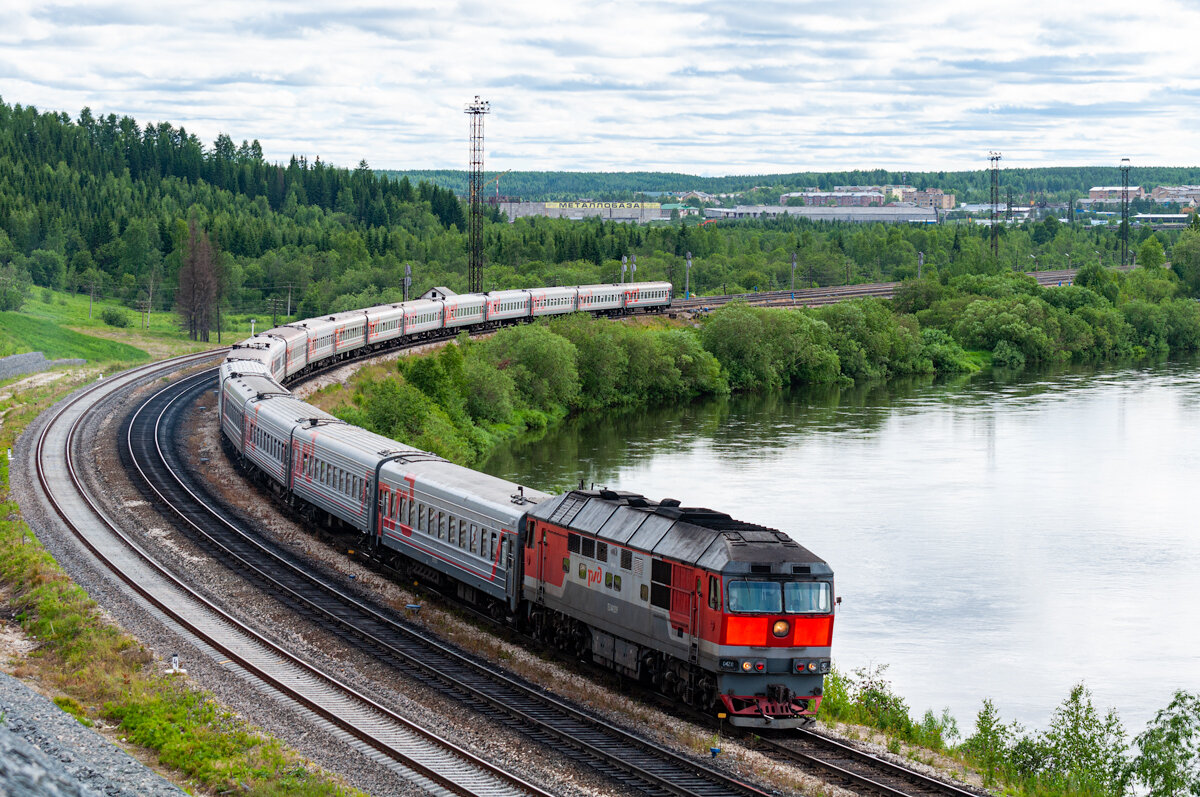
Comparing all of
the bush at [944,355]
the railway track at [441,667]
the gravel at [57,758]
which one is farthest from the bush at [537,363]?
the gravel at [57,758]

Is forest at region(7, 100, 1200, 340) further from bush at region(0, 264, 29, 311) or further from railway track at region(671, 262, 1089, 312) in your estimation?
railway track at region(671, 262, 1089, 312)

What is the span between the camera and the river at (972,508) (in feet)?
114

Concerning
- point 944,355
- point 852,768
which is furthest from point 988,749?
point 944,355

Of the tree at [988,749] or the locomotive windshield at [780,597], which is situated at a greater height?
the locomotive windshield at [780,597]

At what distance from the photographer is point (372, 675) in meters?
25.5

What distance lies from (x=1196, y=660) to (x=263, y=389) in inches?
1313

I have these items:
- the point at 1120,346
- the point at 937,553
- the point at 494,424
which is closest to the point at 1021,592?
the point at 937,553

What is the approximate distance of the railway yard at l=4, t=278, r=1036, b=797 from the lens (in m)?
20.5

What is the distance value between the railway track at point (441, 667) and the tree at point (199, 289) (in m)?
77.0

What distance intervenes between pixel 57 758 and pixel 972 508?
43381mm

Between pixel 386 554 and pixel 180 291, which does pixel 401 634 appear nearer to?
pixel 386 554

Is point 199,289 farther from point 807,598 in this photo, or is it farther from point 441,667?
point 807,598

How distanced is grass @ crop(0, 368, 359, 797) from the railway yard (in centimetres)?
64

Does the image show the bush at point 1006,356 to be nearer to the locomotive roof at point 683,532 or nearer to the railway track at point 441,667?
the railway track at point 441,667
